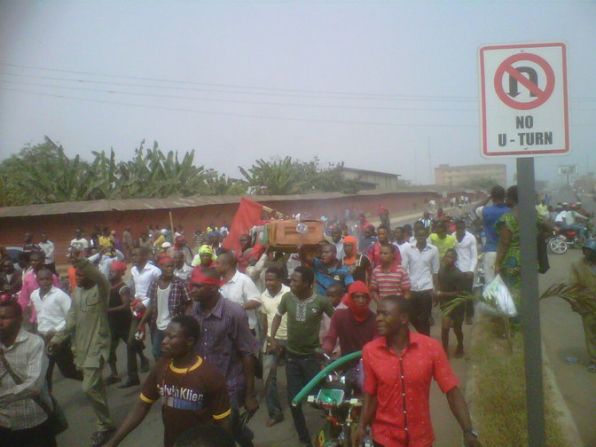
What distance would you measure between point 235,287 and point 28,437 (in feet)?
7.87

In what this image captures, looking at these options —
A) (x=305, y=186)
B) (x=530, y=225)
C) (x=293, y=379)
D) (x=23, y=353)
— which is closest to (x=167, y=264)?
(x=293, y=379)

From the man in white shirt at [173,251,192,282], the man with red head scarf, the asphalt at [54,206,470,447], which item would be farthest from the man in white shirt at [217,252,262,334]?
the man with red head scarf

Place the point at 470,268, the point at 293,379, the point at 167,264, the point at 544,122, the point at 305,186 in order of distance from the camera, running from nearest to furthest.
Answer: the point at 544,122 → the point at 293,379 → the point at 167,264 → the point at 470,268 → the point at 305,186

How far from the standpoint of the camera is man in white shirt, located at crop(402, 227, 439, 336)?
22.7 feet

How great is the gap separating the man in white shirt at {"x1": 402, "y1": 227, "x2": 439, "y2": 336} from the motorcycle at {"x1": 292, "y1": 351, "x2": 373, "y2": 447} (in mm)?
3233

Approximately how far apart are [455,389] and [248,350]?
164cm

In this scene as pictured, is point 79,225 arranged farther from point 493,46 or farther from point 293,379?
point 493,46

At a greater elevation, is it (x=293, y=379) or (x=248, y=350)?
(x=248, y=350)

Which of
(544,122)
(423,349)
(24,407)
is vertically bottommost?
(24,407)

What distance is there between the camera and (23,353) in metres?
3.72

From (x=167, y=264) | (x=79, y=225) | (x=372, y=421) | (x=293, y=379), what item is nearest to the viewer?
(x=372, y=421)

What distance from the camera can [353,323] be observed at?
4355 millimetres

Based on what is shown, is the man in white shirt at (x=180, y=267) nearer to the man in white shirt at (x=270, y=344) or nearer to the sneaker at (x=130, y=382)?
the sneaker at (x=130, y=382)

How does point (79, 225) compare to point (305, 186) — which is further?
point (305, 186)
